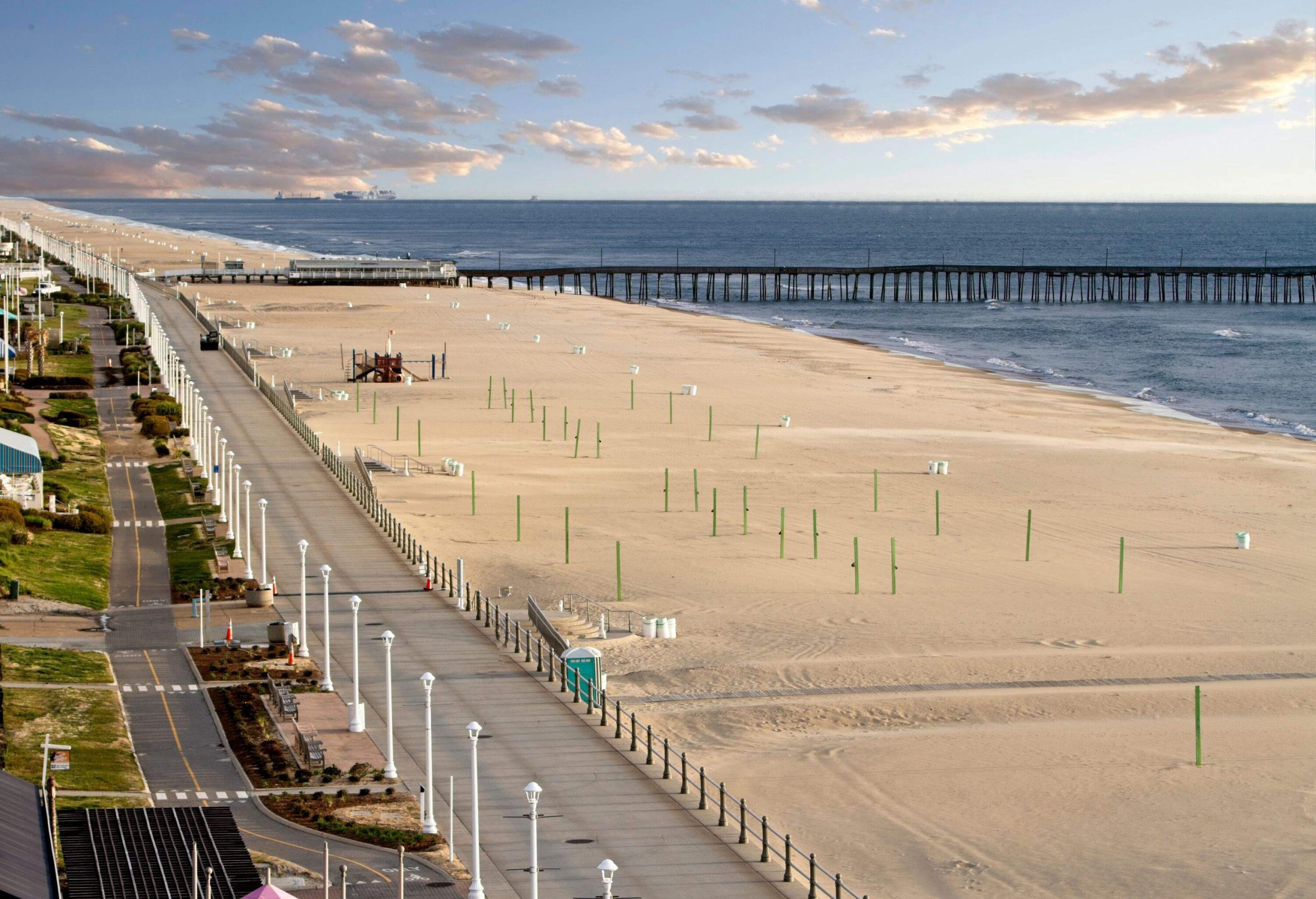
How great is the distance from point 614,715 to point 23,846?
14053mm

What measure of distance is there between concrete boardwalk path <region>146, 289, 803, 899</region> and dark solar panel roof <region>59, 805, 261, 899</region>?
152 inches

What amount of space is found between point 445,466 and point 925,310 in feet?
330

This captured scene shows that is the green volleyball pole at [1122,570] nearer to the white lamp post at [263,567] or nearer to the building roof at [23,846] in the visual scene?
the white lamp post at [263,567]

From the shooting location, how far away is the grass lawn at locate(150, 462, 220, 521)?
52375mm

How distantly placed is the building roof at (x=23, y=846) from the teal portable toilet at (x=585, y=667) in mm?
12346

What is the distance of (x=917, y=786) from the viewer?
94.6 feet

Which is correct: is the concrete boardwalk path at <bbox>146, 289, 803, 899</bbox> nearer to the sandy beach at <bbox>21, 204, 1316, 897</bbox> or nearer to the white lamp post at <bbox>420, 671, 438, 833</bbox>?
the white lamp post at <bbox>420, 671, 438, 833</bbox>

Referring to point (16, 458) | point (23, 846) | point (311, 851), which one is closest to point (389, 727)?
point (311, 851)

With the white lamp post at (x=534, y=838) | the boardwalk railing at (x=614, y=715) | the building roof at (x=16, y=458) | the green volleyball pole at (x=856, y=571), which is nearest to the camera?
the white lamp post at (x=534, y=838)

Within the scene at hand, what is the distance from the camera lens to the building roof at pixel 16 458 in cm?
5022

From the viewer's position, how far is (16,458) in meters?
50.5

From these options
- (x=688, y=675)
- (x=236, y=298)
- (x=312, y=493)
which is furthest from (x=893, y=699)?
(x=236, y=298)

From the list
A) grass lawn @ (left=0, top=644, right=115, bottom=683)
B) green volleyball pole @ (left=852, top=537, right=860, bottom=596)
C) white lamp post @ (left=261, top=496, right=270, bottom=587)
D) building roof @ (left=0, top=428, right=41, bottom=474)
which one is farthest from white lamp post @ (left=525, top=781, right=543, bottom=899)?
building roof @ (left=0, top=428, right=41, bottom=474)

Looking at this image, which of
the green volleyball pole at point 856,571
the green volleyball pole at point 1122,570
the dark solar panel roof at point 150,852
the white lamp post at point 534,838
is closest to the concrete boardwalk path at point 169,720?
the dark solar panel roof at point 150,852
